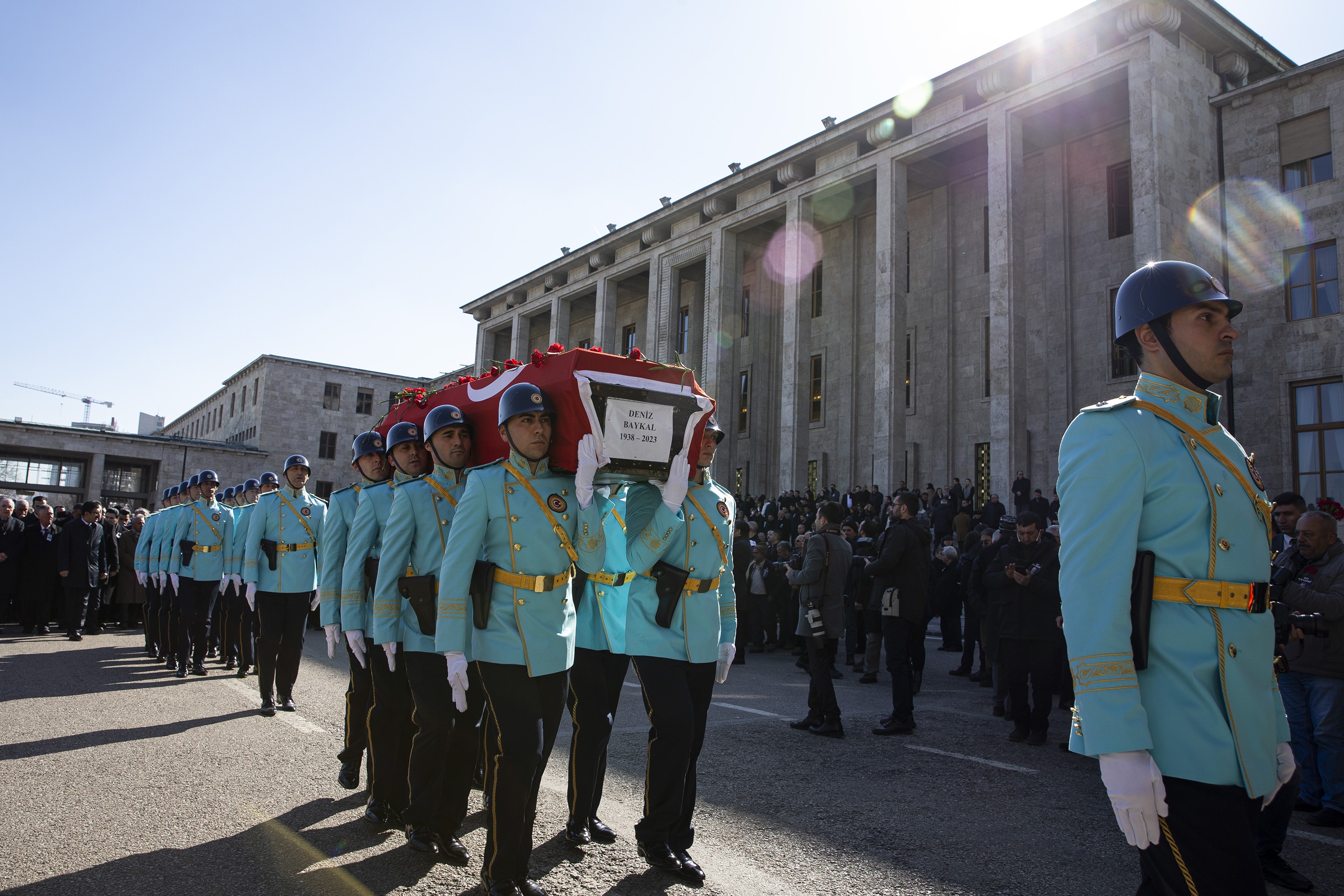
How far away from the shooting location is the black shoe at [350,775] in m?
5.59

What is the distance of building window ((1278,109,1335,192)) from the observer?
21469mm

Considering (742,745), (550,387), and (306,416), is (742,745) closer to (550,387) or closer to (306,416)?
(550,387)

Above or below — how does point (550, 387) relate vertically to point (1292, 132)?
below

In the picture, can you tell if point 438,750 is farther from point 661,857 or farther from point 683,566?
point 683,566

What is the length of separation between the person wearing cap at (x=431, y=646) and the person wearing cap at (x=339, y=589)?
76 cm

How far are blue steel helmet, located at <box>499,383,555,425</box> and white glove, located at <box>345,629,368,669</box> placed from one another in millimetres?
1845

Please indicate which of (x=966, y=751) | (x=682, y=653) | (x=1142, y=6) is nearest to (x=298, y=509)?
(x=682, y=653)

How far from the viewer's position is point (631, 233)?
39.6 m

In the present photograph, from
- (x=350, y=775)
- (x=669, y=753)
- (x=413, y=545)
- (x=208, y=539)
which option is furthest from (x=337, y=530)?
(x=208, y=539)

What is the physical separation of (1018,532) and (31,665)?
12053 mm

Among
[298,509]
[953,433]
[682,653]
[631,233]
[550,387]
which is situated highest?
[631,233]

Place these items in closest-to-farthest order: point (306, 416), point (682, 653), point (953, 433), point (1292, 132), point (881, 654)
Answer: point (682, 653) < point (881, 654) < point (1292, 132) < point (953, 433) < point (306, 416)

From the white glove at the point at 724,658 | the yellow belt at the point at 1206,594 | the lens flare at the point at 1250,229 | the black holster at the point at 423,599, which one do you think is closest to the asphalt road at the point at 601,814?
the white glove at the point at 724,658

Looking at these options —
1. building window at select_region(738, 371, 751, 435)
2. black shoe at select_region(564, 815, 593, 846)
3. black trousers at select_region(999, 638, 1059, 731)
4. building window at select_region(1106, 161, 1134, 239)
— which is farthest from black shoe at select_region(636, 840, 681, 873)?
building window at select_region(738, 371, 751, 435)
